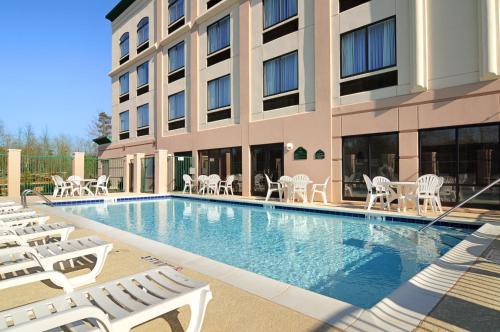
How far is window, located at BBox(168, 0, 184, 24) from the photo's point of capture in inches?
700

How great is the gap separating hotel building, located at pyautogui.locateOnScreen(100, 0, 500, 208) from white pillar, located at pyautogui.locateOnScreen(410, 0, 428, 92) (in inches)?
1.3

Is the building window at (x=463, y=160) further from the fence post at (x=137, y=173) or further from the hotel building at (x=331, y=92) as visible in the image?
the fence post at (x=137, y=173)

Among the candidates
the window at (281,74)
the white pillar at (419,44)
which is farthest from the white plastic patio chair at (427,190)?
the window at (281,74)

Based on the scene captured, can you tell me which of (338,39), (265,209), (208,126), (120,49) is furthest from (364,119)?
(120,49)

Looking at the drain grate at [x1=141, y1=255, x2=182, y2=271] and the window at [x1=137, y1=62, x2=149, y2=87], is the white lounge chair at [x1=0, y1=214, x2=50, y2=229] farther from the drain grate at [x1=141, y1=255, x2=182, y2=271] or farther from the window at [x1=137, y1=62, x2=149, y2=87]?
the window at [x1=137, y1=62, x2=149, y2=87]

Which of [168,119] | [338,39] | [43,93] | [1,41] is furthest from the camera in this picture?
[43,93]

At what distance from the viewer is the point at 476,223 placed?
6.71 metres

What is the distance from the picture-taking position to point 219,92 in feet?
50.8

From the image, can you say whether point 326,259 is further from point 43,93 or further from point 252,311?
point 43,93

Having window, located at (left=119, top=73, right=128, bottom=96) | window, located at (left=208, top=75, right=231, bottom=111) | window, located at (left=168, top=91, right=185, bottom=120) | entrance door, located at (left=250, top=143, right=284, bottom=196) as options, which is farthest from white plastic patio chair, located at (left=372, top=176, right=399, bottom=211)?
window, located at (left=119, top=73, right=128, bottom=96)

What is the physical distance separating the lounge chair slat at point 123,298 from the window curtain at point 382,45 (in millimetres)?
10030

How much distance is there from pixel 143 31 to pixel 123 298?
72.5 ft

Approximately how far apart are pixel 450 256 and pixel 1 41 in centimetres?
2666

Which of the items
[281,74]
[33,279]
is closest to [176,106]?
[281,74]
